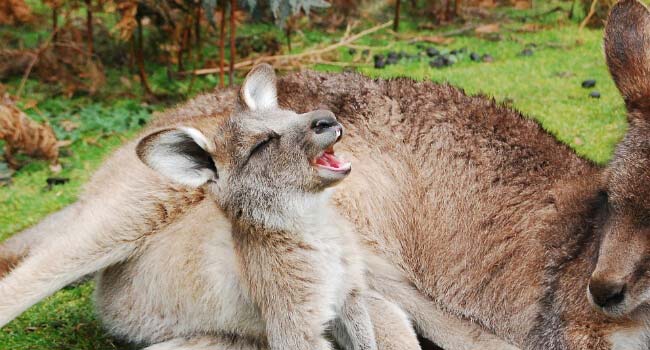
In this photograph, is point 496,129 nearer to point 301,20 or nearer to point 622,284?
point 622,284

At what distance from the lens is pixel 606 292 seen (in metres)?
4.23

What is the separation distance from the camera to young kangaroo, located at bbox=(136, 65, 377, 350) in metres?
4.45

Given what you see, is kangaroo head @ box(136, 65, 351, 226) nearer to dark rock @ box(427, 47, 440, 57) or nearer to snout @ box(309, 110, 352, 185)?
snout @ box(309, 110, 352, 185)

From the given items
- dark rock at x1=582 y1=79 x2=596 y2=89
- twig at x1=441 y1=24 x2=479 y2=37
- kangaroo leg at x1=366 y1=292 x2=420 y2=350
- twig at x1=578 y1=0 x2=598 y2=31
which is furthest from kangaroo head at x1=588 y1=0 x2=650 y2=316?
twig at x1=441 y1=24 x2=479 y2=37

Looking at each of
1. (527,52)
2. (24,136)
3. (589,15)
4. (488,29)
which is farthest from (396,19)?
(24,136)

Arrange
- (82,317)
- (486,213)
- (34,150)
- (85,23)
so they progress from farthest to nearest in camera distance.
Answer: (85,23), (34,150), (82,317), (486,213)

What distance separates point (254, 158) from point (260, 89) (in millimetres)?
674

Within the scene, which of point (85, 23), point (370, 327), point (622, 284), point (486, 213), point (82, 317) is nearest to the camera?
point (622, 284)

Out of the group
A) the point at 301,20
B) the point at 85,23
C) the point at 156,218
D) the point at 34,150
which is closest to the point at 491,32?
the point at 301,20

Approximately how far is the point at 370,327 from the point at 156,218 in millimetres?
1319

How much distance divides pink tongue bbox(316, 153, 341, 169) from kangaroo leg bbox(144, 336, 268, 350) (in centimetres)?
105

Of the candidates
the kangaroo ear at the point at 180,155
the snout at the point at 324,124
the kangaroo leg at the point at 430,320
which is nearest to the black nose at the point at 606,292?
the kangaroo leg at the point at 430,320

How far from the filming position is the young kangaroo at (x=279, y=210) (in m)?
4.45

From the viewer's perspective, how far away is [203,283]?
4883 millimetres
